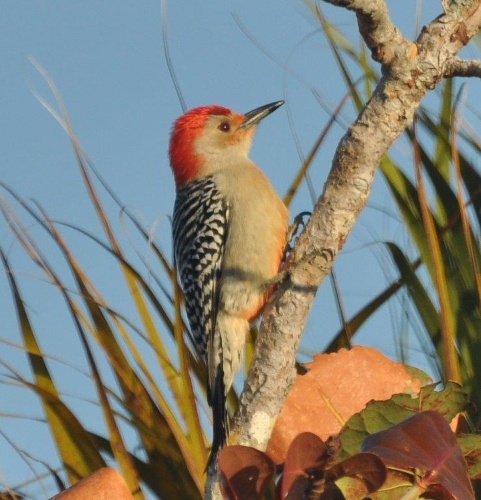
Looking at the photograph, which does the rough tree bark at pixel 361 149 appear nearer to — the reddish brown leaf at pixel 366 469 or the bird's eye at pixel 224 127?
the reddish brown leaf at pixel 366 469

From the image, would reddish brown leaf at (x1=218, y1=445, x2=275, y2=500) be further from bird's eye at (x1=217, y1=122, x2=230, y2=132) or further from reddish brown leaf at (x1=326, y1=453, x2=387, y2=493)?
bird's eye at (x1=217, y1=122, x2=230, y2=132)

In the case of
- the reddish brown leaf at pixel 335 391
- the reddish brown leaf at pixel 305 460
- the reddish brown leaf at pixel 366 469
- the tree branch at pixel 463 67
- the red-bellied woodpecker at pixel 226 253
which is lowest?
the reddish brown leaf at pixel 366 469

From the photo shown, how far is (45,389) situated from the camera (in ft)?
9.89

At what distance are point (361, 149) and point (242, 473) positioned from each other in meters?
1.36

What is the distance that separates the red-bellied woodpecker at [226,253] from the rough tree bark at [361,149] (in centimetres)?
189

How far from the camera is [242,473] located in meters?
1.54

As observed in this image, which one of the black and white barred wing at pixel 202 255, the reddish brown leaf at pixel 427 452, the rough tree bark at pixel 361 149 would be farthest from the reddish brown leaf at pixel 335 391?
the black and white barred wing at pixel 202 255

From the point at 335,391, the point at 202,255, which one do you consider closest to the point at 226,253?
the point at 202,255

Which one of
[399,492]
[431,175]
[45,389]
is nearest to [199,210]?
[431,175]

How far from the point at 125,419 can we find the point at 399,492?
1.43m

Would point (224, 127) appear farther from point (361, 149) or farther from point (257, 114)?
point (361, 149)

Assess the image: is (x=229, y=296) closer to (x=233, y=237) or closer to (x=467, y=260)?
(x=233, y=237)

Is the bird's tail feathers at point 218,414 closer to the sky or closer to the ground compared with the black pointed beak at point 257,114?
closer to the ground

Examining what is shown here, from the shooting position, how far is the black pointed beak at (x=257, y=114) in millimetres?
6781
